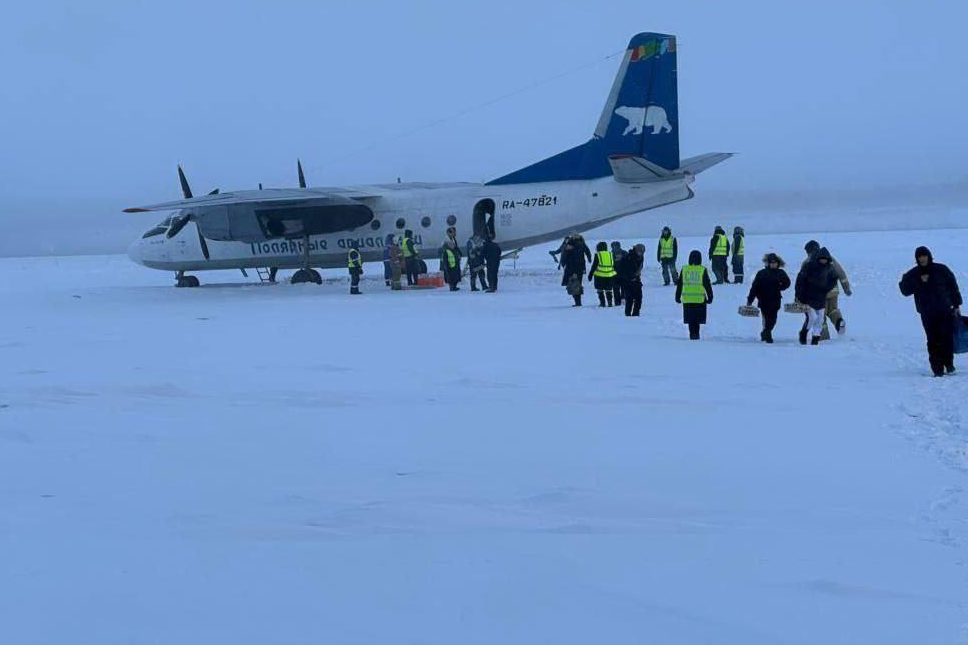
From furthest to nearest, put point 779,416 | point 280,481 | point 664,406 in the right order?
point 664,406
point 779,416
point 280,481

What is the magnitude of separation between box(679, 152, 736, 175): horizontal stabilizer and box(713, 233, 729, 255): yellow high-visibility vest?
8.31ft

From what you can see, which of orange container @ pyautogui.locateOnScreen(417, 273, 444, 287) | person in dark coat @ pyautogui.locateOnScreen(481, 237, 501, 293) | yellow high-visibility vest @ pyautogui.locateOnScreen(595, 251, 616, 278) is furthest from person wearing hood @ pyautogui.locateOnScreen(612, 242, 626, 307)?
orange container @ pyautogui.locateOnScreen(417, 273, 444, 287)

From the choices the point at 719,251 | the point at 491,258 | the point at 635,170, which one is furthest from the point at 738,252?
the point at 491,258

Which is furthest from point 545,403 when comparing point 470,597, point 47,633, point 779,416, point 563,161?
point 563,161

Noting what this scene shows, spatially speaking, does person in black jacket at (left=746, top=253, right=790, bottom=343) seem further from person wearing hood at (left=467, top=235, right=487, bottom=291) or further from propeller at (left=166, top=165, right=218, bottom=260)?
propeller at (left=166, top=165, right=218, bottom=260)

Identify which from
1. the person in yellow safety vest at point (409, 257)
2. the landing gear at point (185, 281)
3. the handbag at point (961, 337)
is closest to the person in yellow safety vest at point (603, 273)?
the person in yellow safety vest at point (409, 257)

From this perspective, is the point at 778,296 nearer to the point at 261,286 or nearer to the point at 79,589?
the point at 79,589

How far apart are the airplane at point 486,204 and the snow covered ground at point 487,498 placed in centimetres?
1304

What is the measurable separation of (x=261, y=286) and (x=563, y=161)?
928 centimetres

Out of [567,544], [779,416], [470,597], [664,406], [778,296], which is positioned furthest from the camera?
[778,296]

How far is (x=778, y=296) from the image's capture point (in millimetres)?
13234

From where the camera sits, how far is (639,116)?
25.2 metres

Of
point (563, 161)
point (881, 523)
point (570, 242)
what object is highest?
point (563, 161)

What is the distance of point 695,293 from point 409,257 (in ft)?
43.1
